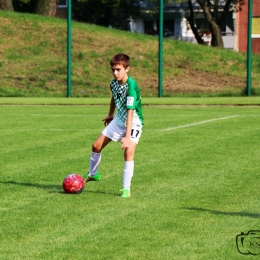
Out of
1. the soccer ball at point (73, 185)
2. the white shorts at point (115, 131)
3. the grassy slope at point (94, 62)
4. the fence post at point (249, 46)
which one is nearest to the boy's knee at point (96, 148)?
the white shorts at point (115, 131)

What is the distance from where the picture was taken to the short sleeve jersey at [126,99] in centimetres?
932

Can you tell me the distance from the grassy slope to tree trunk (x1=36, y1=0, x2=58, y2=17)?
4.17 meters

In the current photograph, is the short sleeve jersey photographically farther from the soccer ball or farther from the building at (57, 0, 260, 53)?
the building at (57, 0, 260, 53)

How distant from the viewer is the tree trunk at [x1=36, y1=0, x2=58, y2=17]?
43156mm

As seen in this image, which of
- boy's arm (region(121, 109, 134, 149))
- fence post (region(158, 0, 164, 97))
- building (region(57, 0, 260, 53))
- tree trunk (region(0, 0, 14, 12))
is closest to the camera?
boy's arm (region(121, 109, 134, 149))

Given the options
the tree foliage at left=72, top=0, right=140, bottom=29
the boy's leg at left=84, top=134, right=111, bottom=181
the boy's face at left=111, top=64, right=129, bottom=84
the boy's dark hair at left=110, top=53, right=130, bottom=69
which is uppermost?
the tree foliage at left=72, top=0, right=140, bottom=29

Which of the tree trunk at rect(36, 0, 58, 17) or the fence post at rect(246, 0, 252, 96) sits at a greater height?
the tree trunk at rect(36, 0, 58, 17)

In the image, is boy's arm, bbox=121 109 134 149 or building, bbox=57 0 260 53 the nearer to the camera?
boy's arm, bbox=121 109 134 149

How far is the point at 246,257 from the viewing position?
6.31 metres

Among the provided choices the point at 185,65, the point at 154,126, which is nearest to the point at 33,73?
the point at 185,65

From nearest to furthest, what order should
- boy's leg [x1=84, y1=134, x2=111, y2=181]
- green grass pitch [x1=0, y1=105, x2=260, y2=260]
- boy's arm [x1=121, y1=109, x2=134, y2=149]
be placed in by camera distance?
green grass pitch [x1=0, y1=105, x2=260, y2=260] < boy's arm [x1=121, y1=109, x2=134, y2=149] < boy's leg [x1=84, y1=134, x2=111, y2=181]

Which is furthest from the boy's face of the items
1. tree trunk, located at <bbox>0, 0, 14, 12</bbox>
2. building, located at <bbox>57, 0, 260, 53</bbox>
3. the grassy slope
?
building, located at <bbox>57, 0, 260, 53</bbox>

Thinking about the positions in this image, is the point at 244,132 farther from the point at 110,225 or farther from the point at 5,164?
the point at 110,225

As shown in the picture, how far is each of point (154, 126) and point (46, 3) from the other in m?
26.5
